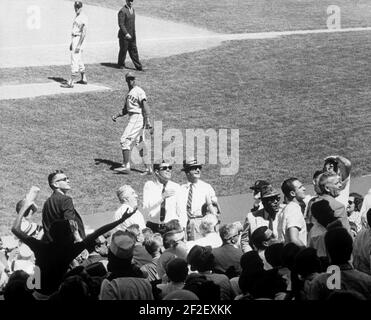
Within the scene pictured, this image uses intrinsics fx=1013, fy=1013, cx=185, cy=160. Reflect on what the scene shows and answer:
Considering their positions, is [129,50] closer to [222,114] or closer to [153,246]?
[222,114]

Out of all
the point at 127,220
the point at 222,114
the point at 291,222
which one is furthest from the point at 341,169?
the point at 222,114

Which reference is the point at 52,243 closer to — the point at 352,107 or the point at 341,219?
the point at 341,219

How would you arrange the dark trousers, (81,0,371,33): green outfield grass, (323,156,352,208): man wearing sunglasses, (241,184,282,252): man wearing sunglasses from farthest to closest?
1. (81,0,371,33): green outfield grass
2. the dark trousers
3. (323,156,352,208): man wearing sunglasses
4. (241,184,282,252): man wearing sunglasses

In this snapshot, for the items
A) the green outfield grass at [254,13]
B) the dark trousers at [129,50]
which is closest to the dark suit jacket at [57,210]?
the dark trousers at [129,50]

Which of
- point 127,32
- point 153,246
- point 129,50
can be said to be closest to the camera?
point 153,246

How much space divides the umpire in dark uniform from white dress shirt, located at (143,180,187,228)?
8.66 m

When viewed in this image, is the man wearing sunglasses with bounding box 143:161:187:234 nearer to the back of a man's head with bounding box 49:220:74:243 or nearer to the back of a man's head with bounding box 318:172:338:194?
the back of a man's head with bounding box 318:172:338:194

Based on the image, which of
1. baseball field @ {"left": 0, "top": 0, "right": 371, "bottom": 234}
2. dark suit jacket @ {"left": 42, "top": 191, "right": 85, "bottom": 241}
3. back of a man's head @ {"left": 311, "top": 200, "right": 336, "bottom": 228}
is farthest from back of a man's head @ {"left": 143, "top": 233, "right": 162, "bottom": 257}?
baseball field @ {"left": 0, "top": 0, "right": 371, "bottom": 234}

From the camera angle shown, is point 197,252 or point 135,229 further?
point 135,229

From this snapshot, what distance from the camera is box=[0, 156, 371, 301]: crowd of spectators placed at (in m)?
6.77

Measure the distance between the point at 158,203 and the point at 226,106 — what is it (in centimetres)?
837

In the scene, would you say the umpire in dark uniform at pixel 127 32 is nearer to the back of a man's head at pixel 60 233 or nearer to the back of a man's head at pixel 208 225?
the back of a man's head at pixel 208 225

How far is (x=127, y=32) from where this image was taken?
1980 centimetres

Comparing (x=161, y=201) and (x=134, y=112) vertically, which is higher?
(x=134, y=112)
